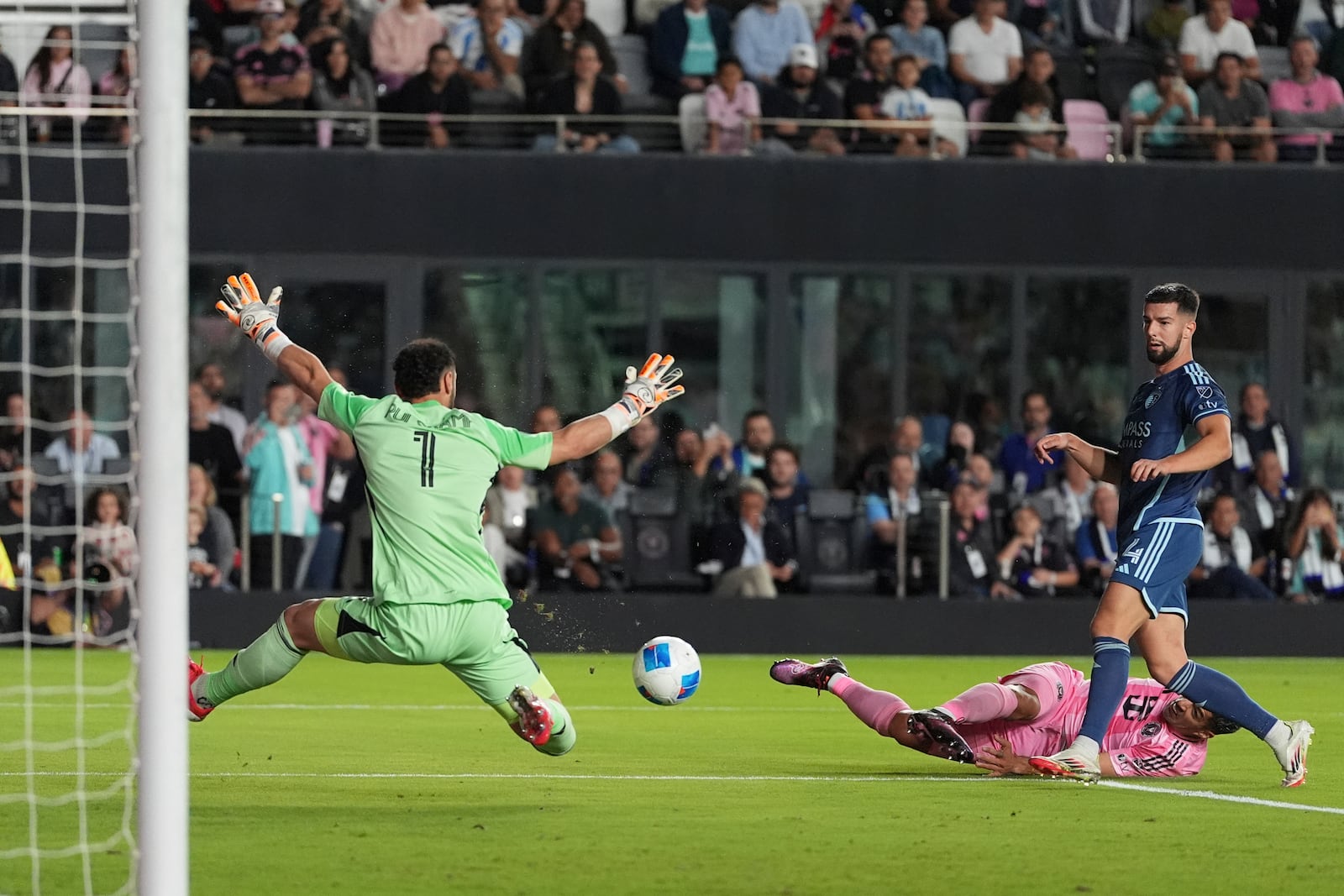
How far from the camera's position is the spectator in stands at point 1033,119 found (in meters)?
19.5

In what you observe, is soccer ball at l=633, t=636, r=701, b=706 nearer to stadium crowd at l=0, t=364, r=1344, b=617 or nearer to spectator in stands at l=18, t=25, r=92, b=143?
stadium crowd at l=0, t=364, r=1344, b=617

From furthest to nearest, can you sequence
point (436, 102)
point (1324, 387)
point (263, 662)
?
point (1324, 387) < point (436, 102) < point (263, 662)

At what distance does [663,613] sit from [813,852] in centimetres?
1103

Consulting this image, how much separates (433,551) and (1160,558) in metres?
2.67

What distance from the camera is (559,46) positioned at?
19.3 meters

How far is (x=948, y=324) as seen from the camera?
826 inches

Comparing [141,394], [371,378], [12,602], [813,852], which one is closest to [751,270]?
[371,378]

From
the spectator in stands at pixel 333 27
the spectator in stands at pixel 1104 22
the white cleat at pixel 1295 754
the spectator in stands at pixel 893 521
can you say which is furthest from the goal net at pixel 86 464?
the spectator in stands at pixel 1104 22

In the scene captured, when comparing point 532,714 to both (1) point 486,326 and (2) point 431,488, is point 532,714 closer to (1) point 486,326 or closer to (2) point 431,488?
(2) point 431,488

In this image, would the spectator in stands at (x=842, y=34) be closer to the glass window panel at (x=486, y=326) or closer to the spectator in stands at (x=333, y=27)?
the glass window panel at (x=486, y=326)

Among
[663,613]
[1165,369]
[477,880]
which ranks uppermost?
[1165,369]

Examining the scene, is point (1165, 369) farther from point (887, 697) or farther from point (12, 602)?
point (12, 602)

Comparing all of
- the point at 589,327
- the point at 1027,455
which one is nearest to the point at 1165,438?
the point at 1027,455

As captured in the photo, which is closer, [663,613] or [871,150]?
[663,613]
